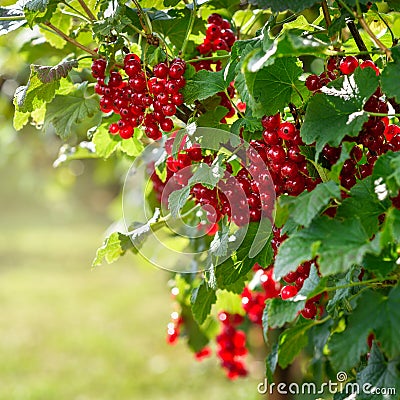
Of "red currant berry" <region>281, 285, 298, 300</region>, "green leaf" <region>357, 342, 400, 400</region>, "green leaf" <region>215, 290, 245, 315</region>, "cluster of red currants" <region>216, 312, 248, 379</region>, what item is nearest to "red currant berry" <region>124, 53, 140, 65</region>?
"red currant berry" <region>281, 285, 298, 300</region>

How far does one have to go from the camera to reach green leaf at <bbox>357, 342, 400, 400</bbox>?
838 mm

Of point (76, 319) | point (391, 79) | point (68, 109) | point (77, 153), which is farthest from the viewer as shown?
point (76, 319)

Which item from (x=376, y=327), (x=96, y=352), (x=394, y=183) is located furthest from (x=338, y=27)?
(x=96, y=352)

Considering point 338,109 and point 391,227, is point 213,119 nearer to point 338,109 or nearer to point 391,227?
point 338,109

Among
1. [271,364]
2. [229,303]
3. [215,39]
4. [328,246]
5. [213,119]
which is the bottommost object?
[229,303]

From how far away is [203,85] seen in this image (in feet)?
3.47

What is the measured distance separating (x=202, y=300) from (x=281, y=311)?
1.33 feet

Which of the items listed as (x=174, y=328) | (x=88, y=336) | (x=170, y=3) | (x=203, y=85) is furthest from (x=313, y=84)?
(x=88, y=336)

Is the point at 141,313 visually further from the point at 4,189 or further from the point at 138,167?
the point at 4,189

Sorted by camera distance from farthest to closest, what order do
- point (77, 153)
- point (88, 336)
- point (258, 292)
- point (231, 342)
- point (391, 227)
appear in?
1. point (88, 336)
2. point (231, 342)
3. point (258, 292)
4. point (77, 153)
5. point (391, 227)

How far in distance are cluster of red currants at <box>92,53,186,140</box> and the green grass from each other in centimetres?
91

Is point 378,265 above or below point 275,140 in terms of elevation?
below

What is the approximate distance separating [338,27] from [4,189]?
13.4 metres

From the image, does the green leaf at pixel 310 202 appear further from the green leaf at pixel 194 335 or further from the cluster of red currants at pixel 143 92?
the green leaf at pixel 194 335
